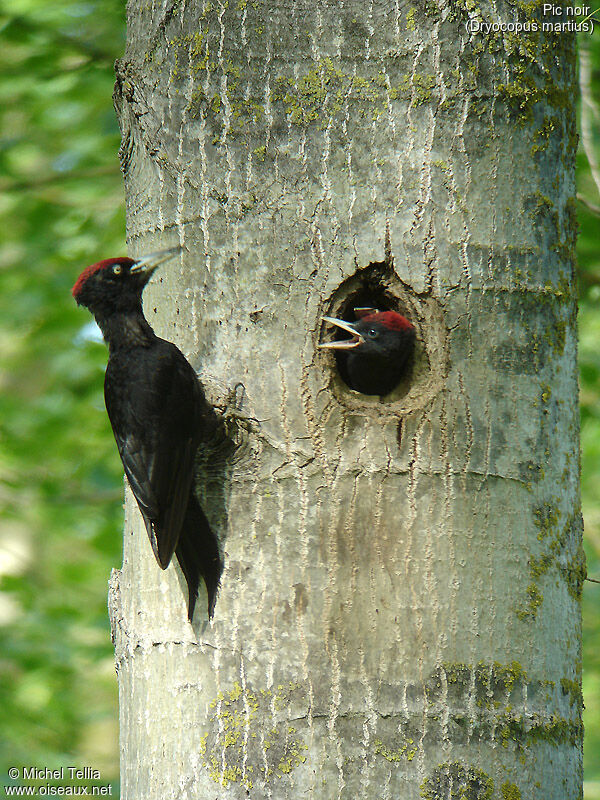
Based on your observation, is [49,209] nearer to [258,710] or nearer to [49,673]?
[49,673]

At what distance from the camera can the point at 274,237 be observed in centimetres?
177

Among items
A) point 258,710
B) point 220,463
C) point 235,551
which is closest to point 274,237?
point 220,463

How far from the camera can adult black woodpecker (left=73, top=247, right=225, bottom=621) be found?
1.75 metres

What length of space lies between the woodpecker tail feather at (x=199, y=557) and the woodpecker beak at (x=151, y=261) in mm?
579

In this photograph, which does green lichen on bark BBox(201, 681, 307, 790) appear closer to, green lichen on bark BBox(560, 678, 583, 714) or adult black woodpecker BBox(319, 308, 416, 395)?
green lichen on bark BBox(560, 678, 583, 714)

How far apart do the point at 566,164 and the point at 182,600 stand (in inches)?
50.5

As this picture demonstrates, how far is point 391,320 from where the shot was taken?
1.83 metres

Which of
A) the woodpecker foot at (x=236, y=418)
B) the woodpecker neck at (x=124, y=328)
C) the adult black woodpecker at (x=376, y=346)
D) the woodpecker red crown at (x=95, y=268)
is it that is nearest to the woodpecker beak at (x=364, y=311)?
the adult black woodpecker at (x=376, y=346)

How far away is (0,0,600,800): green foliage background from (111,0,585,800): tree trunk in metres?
2.52

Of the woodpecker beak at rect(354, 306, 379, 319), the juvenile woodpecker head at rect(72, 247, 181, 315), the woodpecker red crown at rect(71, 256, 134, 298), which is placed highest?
the woodpecker red crown at rect(71, 256, 134, 298)

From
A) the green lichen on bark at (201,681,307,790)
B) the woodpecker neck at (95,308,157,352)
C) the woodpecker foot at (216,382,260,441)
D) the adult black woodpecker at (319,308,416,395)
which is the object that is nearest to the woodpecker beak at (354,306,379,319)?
the adult black woodpecker at (319,308,416,395)

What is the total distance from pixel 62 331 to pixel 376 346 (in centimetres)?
358

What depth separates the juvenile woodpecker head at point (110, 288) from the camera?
2.28m

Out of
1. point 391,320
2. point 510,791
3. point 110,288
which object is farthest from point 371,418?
point 110,288
